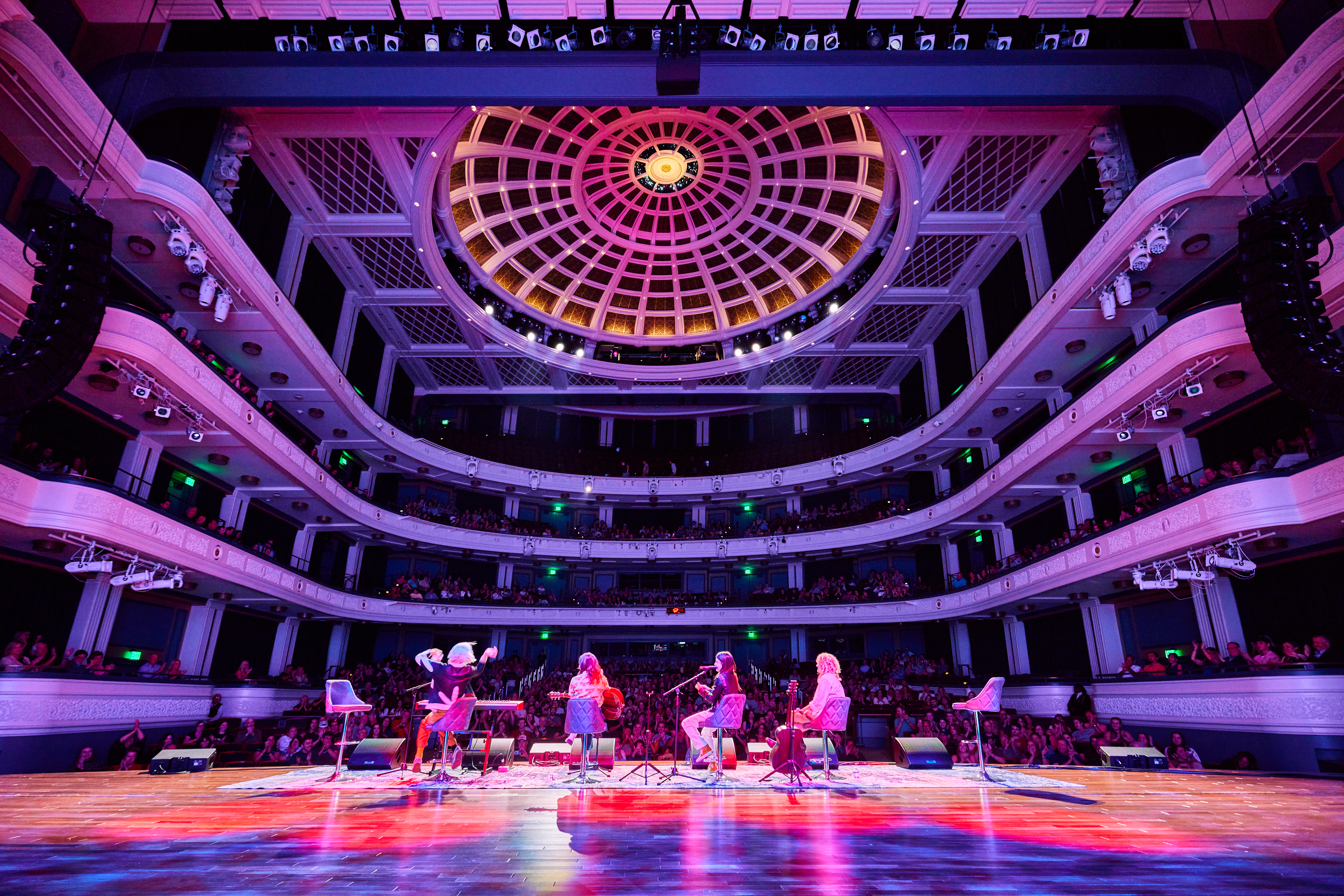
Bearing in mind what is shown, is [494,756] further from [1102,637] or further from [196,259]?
[1102,637]

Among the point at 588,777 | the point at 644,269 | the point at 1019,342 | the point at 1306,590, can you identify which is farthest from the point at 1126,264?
the point at 644,269

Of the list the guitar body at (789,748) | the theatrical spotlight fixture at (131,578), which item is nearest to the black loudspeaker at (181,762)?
the theatrical spotlight fixture at (131,578)

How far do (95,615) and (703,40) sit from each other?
18.1 meters

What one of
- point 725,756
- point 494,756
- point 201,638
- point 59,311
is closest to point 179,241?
point 59,311

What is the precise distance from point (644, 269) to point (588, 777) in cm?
2399

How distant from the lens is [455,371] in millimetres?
31422

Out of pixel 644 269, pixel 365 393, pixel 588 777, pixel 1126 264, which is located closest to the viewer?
pixel 588 777

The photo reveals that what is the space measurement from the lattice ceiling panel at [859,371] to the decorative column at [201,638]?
25.3 metres

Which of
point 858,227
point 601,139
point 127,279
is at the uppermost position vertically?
point 601,139

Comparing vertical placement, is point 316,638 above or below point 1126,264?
below

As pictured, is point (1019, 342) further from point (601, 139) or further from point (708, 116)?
point (601, 139)

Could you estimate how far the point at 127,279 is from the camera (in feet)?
49.6

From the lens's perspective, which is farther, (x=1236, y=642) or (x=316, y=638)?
(x=316, y=638)

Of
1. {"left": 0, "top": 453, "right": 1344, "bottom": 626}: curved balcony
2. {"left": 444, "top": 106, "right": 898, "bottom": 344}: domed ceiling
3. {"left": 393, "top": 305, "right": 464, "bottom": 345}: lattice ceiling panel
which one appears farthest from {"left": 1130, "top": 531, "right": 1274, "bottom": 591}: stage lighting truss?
{"left": 393, "top": 305, "right": 464, "bottom": 345}: lattice ceiling panel
